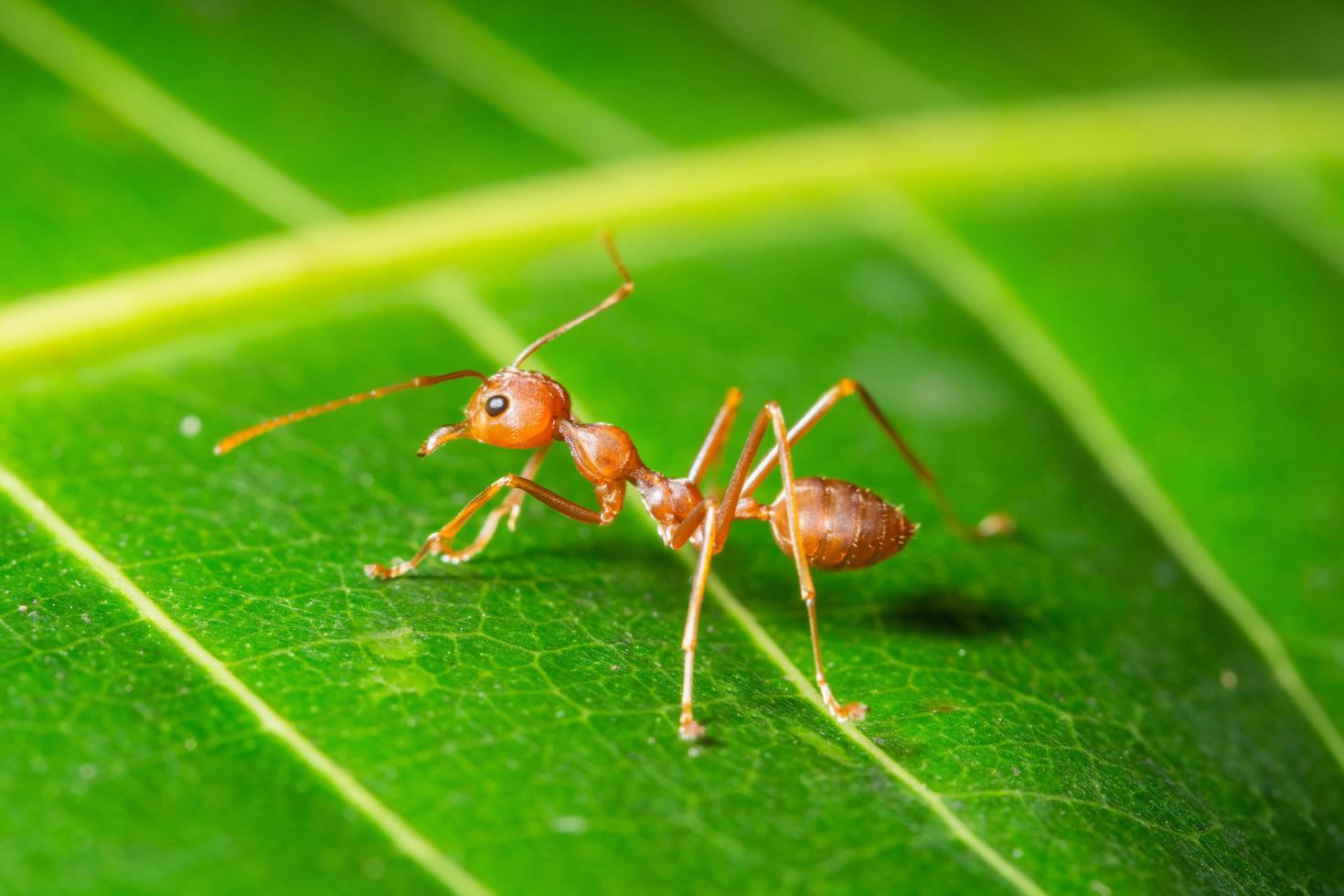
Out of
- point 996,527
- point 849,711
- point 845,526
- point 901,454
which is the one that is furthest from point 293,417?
point 996,527

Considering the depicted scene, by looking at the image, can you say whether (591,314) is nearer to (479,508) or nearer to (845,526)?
(479,508)

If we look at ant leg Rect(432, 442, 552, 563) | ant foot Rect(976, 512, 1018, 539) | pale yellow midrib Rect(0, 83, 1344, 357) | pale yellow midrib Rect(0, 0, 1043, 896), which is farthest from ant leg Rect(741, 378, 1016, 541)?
pale yellow midrib Rect(0, 83, 1344, 357)

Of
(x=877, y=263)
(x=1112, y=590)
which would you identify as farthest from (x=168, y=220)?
(x=1112, y=590)

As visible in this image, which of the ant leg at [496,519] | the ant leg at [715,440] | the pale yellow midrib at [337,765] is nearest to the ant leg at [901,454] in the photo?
the ant leg at [715,440]

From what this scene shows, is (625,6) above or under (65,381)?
above

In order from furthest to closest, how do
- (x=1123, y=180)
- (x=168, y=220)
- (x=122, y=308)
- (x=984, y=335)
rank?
1. (x=1123, y=180)
2. (x=984, y=335)
3. (x=168, y=220)
4. (x=122, y=308)

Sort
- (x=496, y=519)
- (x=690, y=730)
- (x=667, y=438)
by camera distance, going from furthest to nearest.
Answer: (x=667, y=438) → (x=496, y=519) → (x=690, y=730)

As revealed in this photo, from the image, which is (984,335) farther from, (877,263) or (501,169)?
(501,169)
